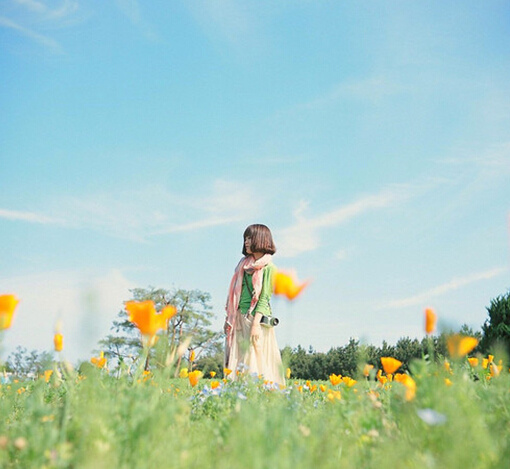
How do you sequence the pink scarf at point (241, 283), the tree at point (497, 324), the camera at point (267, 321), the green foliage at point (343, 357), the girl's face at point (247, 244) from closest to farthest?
the camera at point (267, 321) < the pink scarf at point (241, 283) < the girl's face at point (247, 244) < the tree at point (497, 324) < the green foliage at point (343, 357)

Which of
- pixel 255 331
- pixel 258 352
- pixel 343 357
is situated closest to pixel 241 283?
pixel 255 331

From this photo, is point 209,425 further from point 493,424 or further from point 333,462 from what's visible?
point 493,424

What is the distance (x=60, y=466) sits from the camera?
2.33 m

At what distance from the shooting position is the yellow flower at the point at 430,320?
2771 millimetres

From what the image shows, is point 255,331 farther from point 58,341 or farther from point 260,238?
point 58,341

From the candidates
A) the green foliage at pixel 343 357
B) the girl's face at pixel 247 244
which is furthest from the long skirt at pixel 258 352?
the green foliage at pixel 343 357

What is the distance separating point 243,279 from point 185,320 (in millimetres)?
22014

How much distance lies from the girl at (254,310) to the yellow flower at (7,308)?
15.1 feet

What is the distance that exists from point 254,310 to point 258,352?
57 cm

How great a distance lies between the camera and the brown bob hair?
7.51 meters

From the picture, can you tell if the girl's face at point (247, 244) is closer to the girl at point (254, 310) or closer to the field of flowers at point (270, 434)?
the girl at point (254, 310)

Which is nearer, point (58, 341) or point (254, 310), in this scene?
point (58, 341)

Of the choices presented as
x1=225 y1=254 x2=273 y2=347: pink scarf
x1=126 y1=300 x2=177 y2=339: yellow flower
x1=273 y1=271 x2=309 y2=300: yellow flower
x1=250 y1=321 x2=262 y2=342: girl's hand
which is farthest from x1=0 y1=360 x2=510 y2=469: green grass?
x1=225 y1=254 x2=273 y2=347: pink scarf

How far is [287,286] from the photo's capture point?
2850 mm
